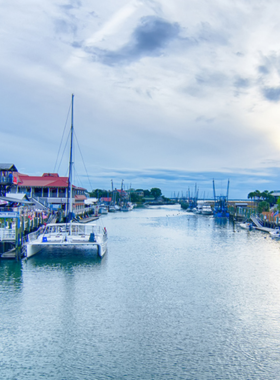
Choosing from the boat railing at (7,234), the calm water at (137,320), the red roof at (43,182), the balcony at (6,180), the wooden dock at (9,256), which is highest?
the red roof at (43,182)

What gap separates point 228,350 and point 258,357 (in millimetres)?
1349

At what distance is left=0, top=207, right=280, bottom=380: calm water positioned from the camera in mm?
14820

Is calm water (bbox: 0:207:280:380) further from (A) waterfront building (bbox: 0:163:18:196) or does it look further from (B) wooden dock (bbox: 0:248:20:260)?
(A) waterfront building (bbox: 0:163:18:196)

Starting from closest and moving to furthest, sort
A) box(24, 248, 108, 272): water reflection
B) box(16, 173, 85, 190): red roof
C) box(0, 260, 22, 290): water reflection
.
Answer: box(0, 260, 22, 290): water reflection → box(24, 248, 108, 272): water reflection → box(16, 173, 85, 190): red roof

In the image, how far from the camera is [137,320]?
1978 centimetres

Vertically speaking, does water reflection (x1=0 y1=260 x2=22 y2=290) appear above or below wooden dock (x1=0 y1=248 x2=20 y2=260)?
below

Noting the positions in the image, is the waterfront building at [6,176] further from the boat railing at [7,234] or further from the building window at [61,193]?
the building window at [61,193]

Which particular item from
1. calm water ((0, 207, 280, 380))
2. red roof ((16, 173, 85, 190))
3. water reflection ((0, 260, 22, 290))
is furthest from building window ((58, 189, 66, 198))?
water reflection ((0, 260, 22, 290))

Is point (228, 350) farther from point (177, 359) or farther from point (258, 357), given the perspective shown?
point (177, 359)

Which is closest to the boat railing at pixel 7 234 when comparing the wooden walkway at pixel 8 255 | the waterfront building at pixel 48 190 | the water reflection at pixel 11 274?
the wooden walkway at pixel 8 255

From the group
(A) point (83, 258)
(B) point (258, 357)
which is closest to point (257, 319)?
(B) point (258, 357)

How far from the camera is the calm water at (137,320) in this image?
48.6 feet

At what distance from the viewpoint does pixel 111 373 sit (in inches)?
561

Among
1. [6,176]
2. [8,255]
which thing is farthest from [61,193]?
[8,255]
